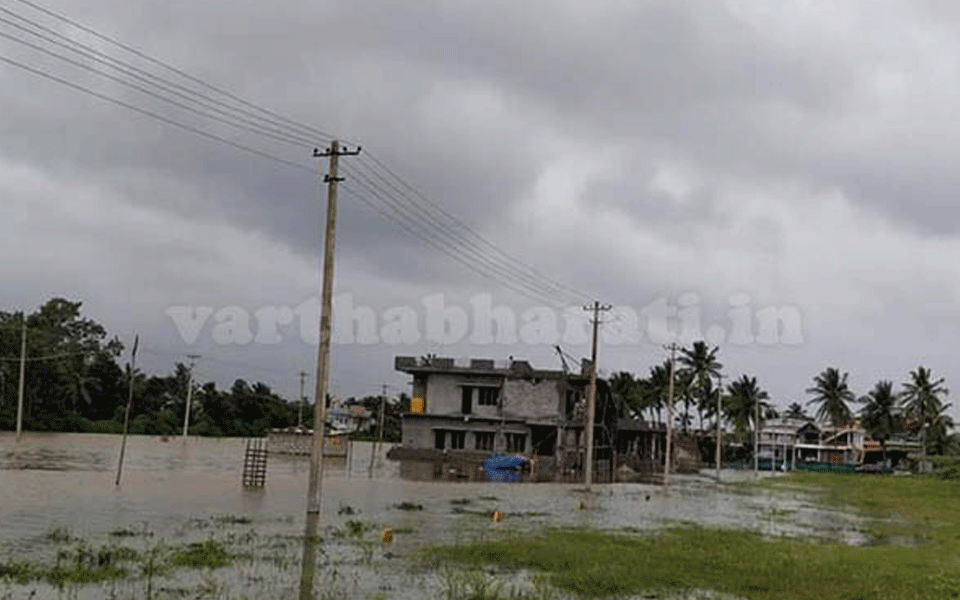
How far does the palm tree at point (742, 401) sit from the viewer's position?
5241 inches

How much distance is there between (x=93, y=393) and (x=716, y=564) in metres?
120

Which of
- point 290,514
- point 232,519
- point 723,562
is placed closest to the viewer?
point 723,562

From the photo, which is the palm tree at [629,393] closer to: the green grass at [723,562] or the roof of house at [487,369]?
the roof of house at [487,369]

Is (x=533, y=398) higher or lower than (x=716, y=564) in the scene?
higher

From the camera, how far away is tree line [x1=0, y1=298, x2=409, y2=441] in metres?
112

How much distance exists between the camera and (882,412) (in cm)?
13138

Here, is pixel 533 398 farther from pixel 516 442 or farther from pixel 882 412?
pixel 882 412

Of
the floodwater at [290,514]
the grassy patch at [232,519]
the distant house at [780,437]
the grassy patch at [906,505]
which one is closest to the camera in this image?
the floodwater at [290,514]

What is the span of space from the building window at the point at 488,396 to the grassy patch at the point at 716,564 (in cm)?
5233

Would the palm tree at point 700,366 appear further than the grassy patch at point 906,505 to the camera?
Yes

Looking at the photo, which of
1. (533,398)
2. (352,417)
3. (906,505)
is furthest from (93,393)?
(906,505)

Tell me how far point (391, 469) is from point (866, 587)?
55686 millimetres

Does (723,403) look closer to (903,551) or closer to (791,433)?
(791,433)

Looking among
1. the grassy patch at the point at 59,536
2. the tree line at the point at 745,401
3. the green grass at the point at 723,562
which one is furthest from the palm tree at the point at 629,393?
the grassy patch at the point at 59,536
